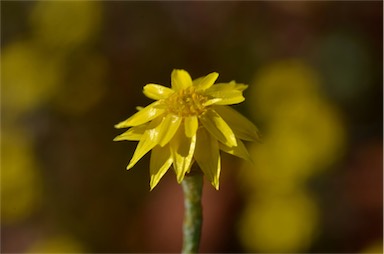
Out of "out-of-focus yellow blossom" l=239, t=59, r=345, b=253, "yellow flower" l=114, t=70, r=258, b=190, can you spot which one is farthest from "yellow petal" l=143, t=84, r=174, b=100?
"out-of-focus yellow blossom" l=239, t=59, r=345, b=253

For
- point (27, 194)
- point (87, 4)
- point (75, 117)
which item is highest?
point (87, 4)

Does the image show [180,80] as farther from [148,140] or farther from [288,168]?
[288,168]

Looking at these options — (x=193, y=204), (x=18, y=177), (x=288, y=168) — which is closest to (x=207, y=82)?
(x=193, y=204)

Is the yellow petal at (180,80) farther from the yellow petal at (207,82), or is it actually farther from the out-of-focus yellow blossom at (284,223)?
the out-of-focus yellow blossom at (284,223)

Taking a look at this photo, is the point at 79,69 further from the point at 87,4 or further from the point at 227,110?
the point at 227,110

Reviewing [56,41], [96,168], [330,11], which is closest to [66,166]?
[96,168]

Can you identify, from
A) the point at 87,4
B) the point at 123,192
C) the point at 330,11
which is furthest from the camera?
the point at 330,11

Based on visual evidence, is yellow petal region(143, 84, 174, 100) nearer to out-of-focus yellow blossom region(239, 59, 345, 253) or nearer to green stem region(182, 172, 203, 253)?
green stem region(182, 172, 203, 253)

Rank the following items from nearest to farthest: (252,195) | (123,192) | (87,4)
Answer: (252,195) → (123,192) → (87,4)
